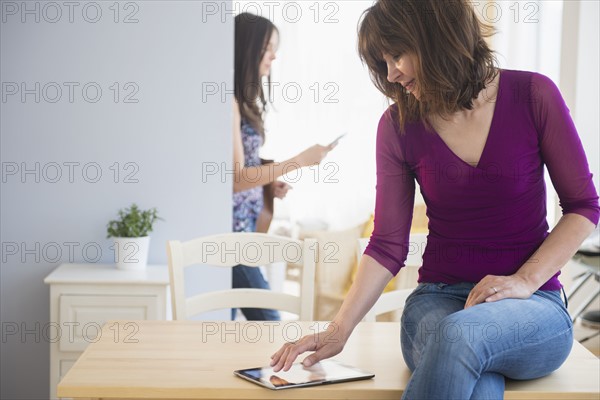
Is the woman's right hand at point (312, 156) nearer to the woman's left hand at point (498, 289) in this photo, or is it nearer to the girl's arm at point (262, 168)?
the girl's arm at point (262, 168)

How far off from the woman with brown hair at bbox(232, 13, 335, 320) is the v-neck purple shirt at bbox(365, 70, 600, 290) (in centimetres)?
154

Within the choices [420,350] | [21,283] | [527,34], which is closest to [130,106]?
[21,283]

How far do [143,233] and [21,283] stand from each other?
20.2 inches

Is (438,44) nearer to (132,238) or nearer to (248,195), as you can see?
(132,238)

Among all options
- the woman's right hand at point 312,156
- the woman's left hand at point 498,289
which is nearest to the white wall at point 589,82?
the woman's right hand at point 312,156

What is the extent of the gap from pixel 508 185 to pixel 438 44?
31 cm

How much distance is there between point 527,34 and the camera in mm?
4547

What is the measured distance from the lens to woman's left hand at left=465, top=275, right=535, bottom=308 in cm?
140

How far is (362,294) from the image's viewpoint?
1622 mm

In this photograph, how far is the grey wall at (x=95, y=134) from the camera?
2895mm

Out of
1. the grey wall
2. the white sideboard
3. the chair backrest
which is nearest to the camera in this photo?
the chair backrest

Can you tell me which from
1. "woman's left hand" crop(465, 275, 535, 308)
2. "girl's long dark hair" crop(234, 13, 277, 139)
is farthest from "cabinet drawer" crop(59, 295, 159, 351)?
"woman's left hand" crop(465, 275, 535, 308)

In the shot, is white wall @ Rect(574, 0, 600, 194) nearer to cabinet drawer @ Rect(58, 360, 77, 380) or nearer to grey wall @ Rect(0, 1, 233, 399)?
grey wall @ Rect(0, 1, 233, 399)

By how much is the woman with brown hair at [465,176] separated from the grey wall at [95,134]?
135 cm
